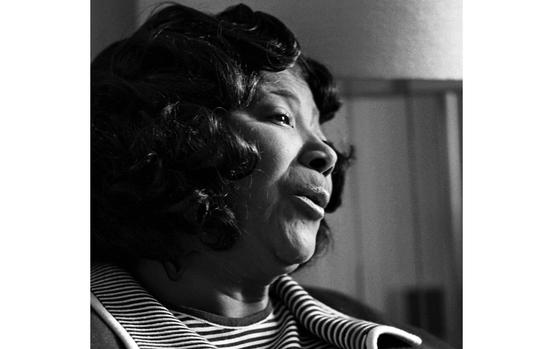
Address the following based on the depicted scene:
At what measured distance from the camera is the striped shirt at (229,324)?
109cm

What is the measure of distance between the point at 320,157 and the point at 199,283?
0.23 metres

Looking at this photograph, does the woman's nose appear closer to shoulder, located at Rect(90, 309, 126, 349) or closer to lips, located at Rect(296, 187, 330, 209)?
lips, located at Rect(296, 187, 330, 209)

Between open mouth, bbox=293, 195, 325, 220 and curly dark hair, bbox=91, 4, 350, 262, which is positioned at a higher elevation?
curly dark hair, bbox=91, 4, 350, 262

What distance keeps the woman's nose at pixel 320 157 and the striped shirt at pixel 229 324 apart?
0.48ft

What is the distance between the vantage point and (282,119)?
115 cm

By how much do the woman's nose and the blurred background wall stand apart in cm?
2

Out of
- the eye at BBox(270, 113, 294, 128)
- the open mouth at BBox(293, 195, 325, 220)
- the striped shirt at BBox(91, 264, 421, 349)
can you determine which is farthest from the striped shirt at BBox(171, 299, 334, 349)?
the eye at BBox(270, 113, 294, 128)

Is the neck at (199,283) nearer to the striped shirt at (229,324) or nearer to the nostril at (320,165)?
the striped shirt at (229,324)

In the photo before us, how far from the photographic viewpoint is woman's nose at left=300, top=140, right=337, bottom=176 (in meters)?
1.17

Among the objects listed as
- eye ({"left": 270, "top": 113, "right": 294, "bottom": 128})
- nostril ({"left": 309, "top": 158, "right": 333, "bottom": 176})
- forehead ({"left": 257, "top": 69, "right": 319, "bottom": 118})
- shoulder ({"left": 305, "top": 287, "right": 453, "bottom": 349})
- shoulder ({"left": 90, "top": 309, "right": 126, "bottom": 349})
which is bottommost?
shoulder ({"left": 305, "top": 287, "right": 453, "bottom": 349})

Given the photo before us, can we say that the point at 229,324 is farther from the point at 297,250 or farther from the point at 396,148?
the point at 396,148
